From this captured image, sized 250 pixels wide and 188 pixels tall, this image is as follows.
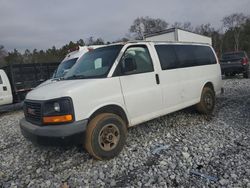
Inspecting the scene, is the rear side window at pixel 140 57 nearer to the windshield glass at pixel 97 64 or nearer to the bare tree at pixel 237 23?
the windshield glass at pixel 97 64

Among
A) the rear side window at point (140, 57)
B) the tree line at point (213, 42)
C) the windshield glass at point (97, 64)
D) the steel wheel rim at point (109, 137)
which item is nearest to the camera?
the steel wheel rim at point (109, 137)

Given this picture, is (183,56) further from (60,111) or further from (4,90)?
(4,90)

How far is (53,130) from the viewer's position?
3477 millimetres

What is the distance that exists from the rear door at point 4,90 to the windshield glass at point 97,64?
6.12 metres

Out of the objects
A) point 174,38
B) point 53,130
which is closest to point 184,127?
point 53,130

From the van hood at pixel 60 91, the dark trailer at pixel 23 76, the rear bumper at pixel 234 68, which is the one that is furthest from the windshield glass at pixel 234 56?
the van hood at pixel 60 91

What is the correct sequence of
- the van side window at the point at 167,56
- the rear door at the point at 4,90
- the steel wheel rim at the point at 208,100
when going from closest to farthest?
the van side window at the point at 167,56 < the steel wheel rim at the point at 208,100 < the rear door at the point at 4,90

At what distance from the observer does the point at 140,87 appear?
4418 millimetres

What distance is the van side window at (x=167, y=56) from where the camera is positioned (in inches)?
196

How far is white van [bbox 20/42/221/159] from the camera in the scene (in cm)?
356

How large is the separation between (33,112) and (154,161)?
7.53 ft

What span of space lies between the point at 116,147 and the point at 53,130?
3.95 feet

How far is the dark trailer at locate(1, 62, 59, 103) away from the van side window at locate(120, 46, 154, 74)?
734 cm

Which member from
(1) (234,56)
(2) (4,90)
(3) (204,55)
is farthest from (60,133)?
(1) (234,56)
